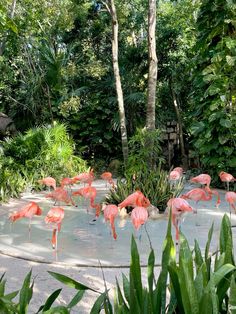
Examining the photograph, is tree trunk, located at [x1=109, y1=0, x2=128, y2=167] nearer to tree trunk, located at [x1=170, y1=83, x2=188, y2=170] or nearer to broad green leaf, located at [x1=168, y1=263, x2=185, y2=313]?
tree trunk, located at [x1=170, y1=83, x2=188, y2=170]

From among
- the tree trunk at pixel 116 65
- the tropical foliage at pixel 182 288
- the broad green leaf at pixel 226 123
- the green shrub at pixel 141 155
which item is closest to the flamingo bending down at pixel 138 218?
the tropical foliage at pixel 182 288

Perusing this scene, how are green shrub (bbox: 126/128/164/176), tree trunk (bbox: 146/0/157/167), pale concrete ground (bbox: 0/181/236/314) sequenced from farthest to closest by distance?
tree trunk (bbox: 146/0/157/167) < green shrub (bbox: 126/128/164/176) < pale concrete ground (bbox: 0/181/236/314)

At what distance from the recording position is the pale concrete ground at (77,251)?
266 centimetres

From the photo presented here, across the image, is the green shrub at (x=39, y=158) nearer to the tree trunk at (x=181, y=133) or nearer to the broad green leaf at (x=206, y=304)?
the tree trunk at (x=181, y=133)

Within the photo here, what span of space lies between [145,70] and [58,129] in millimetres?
3126

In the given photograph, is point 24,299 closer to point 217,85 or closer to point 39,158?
point 217,85

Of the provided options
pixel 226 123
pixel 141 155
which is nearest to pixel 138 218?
pixel 141 155

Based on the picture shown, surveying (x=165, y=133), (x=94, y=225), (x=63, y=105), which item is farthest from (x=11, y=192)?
(x=165, y=133)

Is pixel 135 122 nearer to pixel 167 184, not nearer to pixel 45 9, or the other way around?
pixel 45 9

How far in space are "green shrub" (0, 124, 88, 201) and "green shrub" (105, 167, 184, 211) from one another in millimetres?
2610

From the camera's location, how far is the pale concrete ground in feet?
8.73

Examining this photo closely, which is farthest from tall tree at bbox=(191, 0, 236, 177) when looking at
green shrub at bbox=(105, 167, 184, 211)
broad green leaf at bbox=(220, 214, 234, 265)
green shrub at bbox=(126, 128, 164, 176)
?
broad green leaf at bbox=(220, 214, 234, 265)

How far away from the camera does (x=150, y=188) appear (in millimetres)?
4984

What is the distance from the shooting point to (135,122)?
10.1 meters
